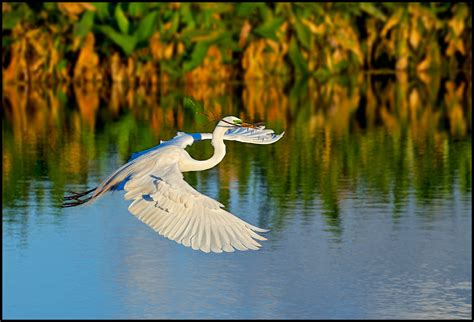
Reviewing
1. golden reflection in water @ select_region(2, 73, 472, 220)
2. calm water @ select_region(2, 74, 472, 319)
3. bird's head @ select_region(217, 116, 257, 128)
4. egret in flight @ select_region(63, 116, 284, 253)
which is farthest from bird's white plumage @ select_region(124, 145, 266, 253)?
golden reflection in water @ select_region(2, 73, 472, 220)

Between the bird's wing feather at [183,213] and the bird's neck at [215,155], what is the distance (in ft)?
0.47

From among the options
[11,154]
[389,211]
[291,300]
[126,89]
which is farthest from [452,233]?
[126,89]

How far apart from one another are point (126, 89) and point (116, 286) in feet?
45.3

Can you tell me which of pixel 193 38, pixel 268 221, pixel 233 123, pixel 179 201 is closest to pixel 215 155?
pixel 233 123

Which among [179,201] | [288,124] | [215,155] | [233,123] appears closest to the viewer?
[179,201]

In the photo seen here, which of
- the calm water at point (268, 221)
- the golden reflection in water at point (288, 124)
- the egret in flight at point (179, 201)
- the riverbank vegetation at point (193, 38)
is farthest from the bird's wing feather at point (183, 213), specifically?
the riverbank vegetation at point (193, 38)

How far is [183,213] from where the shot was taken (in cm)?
626

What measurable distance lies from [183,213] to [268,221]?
15.7 feet

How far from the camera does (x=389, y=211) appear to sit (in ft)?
37.6

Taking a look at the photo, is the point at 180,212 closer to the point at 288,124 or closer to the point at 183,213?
the point at 183,213

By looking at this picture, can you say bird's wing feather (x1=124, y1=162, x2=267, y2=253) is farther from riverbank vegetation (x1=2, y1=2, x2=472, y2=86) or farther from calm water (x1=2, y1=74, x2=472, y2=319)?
riverbank vegetation (x1=2, y1=2, x2=472, y2=86)

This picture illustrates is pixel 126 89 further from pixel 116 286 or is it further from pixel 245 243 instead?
pixel 245 243

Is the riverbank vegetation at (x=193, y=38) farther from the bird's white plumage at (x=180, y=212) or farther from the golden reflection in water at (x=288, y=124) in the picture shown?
the bird's white plumage at (x=180, y=212)

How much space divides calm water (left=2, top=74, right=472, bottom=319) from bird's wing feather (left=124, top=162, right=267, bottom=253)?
495 mm
